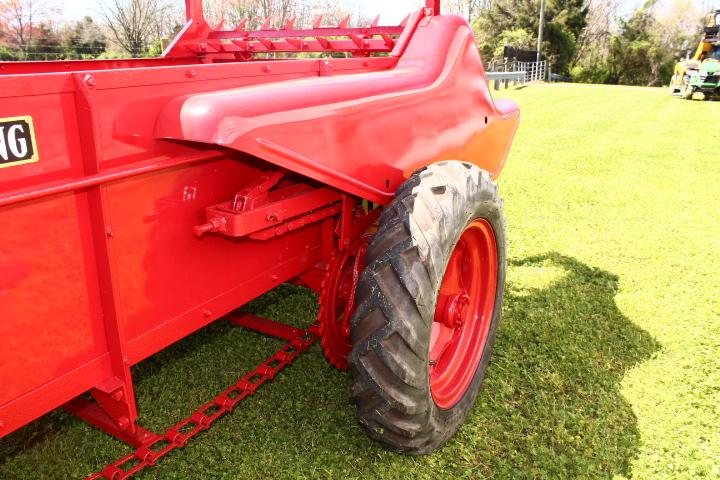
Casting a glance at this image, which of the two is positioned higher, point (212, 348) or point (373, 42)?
point (373, 42)

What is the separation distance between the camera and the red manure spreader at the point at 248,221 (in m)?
1.62

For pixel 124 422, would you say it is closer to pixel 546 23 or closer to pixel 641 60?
pixel 546 23

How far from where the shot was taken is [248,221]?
2.07 metres

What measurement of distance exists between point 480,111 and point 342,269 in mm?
1114

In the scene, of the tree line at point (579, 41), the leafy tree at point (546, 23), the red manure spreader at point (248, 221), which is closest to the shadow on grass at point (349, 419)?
the red manure spreader at point (248, 221)

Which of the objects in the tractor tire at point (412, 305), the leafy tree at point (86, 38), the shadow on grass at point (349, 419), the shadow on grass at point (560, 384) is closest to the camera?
the tractor tire at point (412, 305)

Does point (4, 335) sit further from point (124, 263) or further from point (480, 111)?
point (480, 111)

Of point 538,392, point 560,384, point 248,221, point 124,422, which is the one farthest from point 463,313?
point 124,422

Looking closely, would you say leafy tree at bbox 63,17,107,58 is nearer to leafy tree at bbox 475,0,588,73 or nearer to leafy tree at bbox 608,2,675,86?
leafy tree at bbox 475,0,588,73

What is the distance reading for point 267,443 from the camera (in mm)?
2650

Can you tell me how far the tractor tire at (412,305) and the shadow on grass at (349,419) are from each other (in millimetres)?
258

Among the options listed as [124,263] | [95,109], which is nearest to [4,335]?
[124,263]

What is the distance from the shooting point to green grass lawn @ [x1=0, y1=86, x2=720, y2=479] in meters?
2.55

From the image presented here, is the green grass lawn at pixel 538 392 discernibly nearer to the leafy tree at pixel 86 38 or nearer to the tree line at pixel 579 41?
the leafy tree at pixel 86 38
